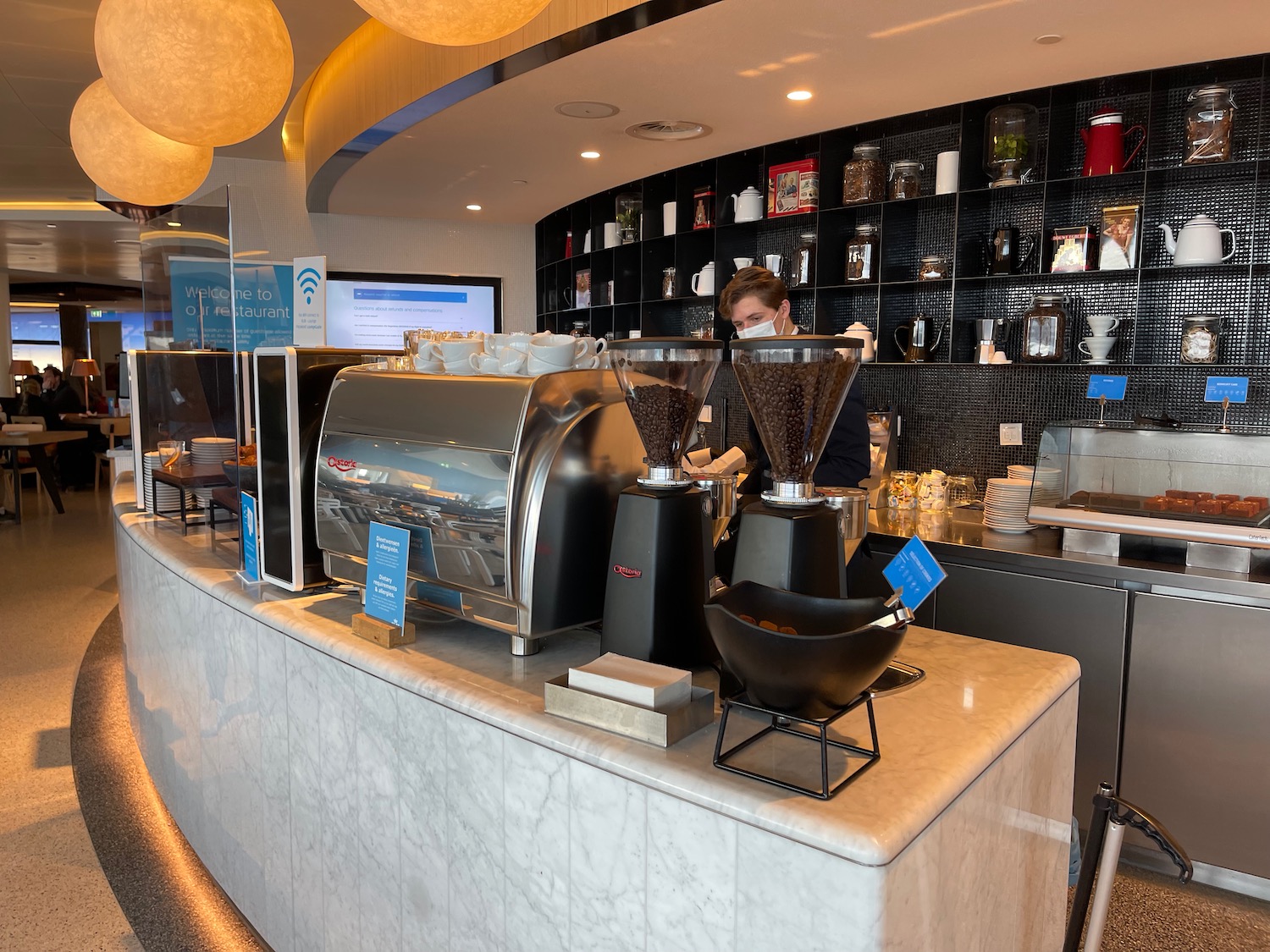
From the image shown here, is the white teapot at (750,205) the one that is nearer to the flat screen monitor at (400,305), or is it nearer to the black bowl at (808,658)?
the flat screen monitor at (400,305)

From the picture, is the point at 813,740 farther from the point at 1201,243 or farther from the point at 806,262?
the point at 806,262

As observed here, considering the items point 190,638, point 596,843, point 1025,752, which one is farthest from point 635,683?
point 190,638

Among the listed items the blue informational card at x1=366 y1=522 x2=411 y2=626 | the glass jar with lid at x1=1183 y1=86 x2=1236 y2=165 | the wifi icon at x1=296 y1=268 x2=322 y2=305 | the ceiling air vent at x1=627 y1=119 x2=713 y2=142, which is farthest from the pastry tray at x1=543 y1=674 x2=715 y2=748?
the ceiling air vent at x1=627 y1=119 x2=713 y2=142

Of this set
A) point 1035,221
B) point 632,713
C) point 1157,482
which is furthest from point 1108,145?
point 632,713

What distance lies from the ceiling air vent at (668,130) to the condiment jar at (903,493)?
1802 millimetres

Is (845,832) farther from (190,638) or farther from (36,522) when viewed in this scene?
(36,522)

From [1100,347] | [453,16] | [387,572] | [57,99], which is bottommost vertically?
[387,572]

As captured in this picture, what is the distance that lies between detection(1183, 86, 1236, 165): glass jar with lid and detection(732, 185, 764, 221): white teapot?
6.47 feet

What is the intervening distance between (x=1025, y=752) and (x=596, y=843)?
612 mm

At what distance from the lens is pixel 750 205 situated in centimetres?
469

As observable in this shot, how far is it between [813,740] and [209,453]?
234cm

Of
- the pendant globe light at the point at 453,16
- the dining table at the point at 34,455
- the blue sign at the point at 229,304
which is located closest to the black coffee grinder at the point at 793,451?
the pendant globe light at the point at 453,16

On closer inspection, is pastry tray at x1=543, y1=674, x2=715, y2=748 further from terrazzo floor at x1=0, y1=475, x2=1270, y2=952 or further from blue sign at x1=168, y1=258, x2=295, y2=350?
blue sign at x1=168, y1=258, x2=295, y2=350

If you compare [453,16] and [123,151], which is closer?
[453,16]
